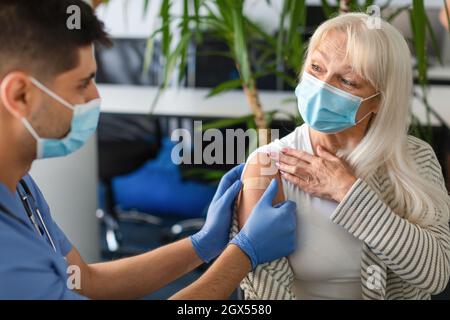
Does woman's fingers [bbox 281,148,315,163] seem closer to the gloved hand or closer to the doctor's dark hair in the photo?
the gloved hand

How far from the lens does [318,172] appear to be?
1.12m

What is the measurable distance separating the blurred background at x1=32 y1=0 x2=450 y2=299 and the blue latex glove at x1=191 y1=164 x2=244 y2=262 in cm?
11

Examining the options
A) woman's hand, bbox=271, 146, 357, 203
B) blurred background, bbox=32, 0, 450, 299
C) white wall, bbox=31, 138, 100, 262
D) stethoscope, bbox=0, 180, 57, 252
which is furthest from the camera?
white wall, bbox=31, 138, 100, 262

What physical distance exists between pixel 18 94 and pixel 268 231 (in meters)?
0.47

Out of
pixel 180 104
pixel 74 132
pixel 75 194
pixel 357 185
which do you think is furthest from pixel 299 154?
pixel 180 104

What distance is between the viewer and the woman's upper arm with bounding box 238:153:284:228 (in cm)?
113

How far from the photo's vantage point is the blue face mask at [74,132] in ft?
2.85

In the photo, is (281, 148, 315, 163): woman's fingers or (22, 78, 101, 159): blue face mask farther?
(281, 148, 315, 163): woman's fingers

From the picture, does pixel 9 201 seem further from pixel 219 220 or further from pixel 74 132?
pixel 219 220

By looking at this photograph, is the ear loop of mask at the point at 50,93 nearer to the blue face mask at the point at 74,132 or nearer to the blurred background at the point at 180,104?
the blue face mask at the point at 74,132

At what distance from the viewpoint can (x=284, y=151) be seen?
1160 mm

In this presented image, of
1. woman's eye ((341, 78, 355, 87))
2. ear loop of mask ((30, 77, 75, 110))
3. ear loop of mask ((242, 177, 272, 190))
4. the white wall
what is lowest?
the white wall

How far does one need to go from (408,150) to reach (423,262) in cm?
22

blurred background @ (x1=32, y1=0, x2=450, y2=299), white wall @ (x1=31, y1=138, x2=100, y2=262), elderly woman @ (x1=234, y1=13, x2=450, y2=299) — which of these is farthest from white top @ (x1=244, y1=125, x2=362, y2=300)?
white wall @ (x1=31, y1=138, x2=100, y2=262)
